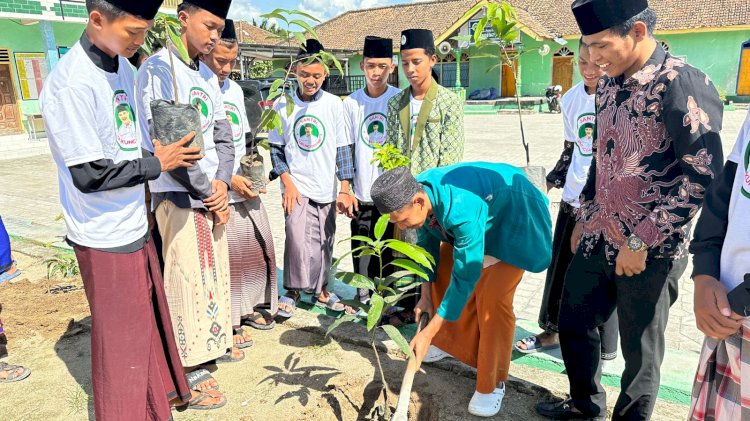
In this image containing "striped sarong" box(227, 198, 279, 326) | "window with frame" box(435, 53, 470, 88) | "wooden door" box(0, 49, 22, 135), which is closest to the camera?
"striped sarong" box(227, 198, 279, 326)

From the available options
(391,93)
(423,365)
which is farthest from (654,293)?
(391,93)

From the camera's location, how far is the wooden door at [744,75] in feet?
67.7

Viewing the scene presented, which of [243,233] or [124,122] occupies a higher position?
[124,122]

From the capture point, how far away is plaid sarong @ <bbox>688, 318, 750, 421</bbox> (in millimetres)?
1373

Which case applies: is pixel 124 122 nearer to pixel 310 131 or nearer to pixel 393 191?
pixel 393 191

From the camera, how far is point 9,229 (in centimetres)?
548

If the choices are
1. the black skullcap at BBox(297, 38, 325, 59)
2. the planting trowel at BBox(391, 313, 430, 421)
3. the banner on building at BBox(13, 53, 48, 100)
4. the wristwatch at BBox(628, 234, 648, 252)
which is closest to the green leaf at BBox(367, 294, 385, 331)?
the planting trowel at BBox(391, 313, 430, 421)

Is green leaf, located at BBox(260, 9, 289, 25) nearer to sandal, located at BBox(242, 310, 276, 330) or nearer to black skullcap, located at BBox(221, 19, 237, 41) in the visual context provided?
black skullcap, located at BBox(221, 19, 237, 41)

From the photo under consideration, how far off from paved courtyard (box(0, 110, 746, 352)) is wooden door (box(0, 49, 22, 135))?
2.88 metres

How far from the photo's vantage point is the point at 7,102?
14.1m

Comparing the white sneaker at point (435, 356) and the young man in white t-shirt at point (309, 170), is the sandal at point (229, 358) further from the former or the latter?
the white sneaker at point (435, 356)

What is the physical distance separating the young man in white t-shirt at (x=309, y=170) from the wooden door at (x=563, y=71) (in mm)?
22886

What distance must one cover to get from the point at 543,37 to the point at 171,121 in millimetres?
22650

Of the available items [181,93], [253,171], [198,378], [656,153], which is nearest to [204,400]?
[198,378]
